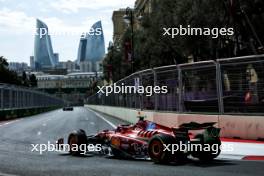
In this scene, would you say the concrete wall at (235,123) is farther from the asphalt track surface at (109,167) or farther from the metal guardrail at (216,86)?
the asphalt track surface at (109,167)

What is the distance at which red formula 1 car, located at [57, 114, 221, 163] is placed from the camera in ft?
36.4

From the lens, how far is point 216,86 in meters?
17.2

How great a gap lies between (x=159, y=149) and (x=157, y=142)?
17cm

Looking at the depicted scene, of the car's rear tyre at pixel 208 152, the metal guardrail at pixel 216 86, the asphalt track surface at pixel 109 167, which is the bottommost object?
the asphalt track surface at pixel 109 167

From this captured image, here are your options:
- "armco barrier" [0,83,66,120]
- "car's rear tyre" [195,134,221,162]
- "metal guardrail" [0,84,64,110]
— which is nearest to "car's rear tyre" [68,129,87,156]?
"car's rear tyre" [195,134,221,162]

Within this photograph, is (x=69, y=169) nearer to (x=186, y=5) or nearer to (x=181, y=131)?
(x=181, y=131)

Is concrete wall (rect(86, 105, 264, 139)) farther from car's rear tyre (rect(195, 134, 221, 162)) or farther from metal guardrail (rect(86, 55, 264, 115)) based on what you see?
car's rear tyre (rect(195, 134, 221, 162))

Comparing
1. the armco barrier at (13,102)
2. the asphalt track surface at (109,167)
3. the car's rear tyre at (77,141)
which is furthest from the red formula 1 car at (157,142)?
the armco barrier at (13,102)

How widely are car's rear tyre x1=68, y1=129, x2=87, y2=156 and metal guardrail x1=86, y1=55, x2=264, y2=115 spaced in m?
5.25

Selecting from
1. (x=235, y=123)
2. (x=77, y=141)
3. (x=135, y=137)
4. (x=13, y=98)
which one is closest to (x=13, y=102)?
(x=13, y=98)

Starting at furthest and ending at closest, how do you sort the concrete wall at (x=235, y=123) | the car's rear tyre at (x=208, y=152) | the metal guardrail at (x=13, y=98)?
1. the metal guardrail at (x=13, y=98)
2. the concrete wall at (x=235, y=123)
3. the car's rear tyre at (x=208, y=152)

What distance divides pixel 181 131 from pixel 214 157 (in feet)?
4.05

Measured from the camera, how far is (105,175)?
10102 millimetres

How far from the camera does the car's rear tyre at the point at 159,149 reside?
10852 millimetres
